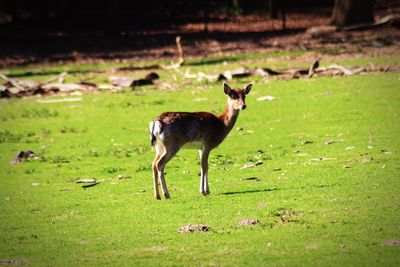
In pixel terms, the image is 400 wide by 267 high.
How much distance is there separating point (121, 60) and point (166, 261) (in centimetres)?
2875

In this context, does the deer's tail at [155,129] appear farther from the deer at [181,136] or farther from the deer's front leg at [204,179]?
the deer's front leg at [204,179]

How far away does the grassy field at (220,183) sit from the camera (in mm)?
12000

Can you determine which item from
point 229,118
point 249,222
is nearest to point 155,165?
point 229,118

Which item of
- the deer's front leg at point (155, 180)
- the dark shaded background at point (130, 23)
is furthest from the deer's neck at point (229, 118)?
the dark shaded background at point (130, 23)

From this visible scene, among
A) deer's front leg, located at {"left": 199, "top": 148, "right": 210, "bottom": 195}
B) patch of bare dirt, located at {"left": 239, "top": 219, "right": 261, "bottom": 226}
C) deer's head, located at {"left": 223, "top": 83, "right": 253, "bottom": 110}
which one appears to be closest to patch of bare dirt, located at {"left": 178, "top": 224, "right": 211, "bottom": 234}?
patch of bare dirt, located at {"left": 239, "top": 219, "right": 261, "bottom": 226}

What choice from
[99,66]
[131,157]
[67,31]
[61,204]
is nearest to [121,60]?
[99,66]

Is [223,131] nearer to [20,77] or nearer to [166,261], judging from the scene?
[166,261]

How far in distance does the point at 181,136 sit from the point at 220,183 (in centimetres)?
201

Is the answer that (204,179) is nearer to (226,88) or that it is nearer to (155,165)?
(155,165)

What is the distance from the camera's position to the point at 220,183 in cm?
1677

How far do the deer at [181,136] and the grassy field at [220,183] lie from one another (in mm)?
477

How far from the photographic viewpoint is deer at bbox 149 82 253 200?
15000 mm

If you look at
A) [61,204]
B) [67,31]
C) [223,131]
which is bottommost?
[67,31]

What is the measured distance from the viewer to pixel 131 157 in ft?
68.3
